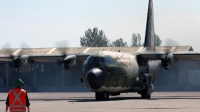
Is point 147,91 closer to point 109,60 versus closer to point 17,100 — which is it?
point 109,60

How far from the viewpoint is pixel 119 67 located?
110ft

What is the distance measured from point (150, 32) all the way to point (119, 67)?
39.3ft

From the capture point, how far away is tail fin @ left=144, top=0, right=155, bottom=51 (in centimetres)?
4366

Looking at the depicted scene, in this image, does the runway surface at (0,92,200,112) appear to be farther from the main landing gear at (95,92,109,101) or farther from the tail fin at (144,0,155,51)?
the tail fin at (144,0,155,51)

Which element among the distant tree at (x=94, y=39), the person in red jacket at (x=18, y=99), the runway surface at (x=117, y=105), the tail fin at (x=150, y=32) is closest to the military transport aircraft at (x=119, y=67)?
the tail fin at (x=150, y=32)

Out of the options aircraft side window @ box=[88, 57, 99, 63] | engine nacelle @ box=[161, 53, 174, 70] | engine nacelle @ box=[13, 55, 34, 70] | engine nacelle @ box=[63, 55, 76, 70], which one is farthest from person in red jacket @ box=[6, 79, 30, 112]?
engine nacelle @ box=[13, 55, 34, 70]

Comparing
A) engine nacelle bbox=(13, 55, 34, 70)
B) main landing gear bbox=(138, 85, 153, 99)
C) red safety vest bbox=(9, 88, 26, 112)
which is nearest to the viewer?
red safety vest bbox=(9, 88, 26, 112)

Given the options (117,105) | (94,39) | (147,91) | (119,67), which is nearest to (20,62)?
(119,67)

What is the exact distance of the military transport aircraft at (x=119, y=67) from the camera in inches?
1272

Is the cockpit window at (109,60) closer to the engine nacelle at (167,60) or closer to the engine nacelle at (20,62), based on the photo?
the engine nacelle at (167,60)

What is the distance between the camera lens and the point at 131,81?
35656 mm

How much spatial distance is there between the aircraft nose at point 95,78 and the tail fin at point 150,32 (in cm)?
1218

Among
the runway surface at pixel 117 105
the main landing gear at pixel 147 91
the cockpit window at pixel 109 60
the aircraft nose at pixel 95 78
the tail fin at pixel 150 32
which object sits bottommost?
the main landing gear at pixel 147 91

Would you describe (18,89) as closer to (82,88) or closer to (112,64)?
(112,64)
